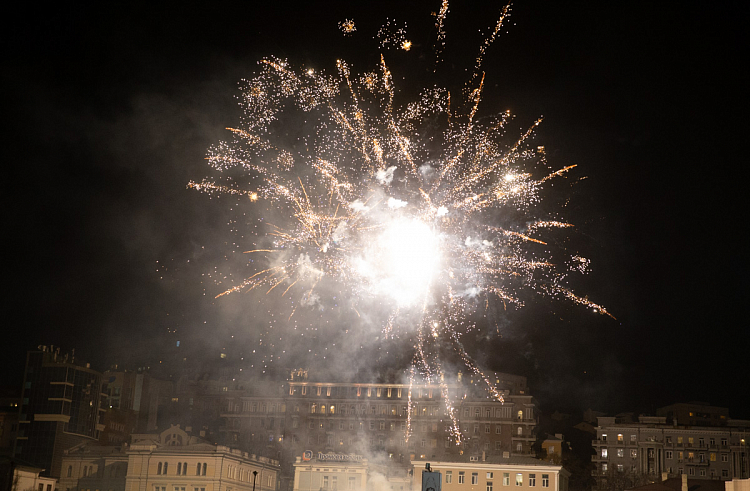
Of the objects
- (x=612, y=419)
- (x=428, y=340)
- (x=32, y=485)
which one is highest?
Result: (x=428, y=340)

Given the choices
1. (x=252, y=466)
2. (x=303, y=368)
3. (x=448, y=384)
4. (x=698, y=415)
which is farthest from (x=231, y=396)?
(x=698, y=415)

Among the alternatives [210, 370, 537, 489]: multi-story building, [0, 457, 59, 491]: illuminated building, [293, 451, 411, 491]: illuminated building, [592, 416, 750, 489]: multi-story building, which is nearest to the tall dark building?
[0, 457, 59, 491]: illuminated building

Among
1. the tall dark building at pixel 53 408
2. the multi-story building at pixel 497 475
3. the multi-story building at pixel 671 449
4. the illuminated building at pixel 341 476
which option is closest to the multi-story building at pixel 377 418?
the multi-story building at pixel 671 449

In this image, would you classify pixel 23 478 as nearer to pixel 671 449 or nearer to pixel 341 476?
pixel 341 476

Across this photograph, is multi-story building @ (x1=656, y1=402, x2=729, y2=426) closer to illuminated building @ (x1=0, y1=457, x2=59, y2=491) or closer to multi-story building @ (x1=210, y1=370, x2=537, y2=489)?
multi-story building @ (x1=210, y1=370, x2=537, y2=489)

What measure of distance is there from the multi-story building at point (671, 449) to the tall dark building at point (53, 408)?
48002 mm

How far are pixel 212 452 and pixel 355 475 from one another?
11.2m

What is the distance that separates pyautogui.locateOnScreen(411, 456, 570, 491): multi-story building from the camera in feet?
188

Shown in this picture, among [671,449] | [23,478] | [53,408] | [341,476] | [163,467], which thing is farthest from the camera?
[53,408]

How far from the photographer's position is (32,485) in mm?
59469

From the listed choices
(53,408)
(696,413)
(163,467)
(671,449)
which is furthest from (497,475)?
(53,408)

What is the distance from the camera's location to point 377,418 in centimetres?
7744

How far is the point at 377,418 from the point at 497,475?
21.6m

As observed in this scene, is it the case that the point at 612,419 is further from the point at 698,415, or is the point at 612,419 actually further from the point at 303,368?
the point at 303,368
